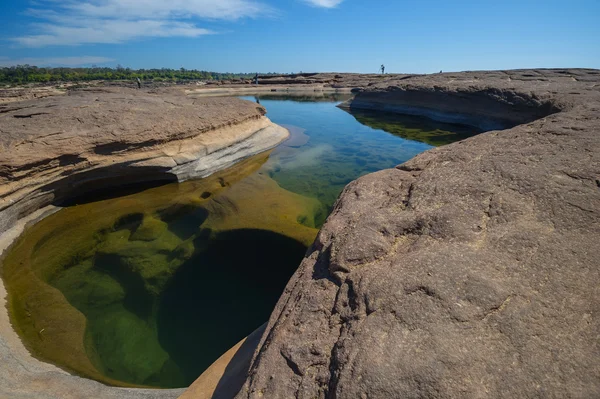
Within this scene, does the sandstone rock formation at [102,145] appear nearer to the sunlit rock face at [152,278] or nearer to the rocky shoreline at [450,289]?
the sunlit rock face at [152,278]

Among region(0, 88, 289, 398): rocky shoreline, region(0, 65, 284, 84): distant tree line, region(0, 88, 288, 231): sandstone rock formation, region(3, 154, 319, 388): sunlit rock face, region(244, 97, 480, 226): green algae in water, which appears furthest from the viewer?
region(0, 65, 284, 84): distant tree line

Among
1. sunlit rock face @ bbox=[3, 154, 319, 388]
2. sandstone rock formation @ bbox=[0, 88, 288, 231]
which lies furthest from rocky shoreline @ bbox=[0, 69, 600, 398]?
sandstone rock formation @ bbox=[0, 88, 288, 231]

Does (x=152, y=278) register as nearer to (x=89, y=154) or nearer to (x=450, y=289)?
(x=89, y=154)

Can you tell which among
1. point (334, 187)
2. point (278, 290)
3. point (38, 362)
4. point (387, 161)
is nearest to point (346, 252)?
point (278, 290)

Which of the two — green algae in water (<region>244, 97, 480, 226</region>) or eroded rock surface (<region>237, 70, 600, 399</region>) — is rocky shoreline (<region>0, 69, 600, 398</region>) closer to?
eroded rock surface (<region>237, 70, 600, 399</region>)

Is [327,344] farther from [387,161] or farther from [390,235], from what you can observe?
[387,161]

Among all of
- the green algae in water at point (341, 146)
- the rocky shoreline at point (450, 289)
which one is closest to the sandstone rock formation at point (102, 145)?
the green algae in water at point (341, 146)
